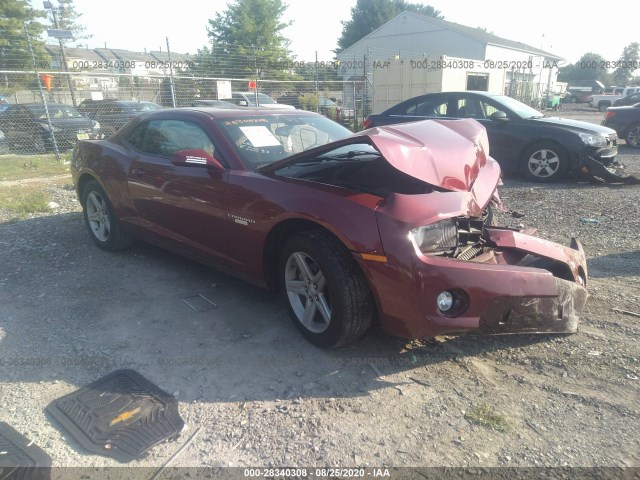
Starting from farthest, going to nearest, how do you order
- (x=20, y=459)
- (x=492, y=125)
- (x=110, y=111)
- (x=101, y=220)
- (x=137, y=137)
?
(x=110, y=111)
(x=492, y=125)
(x=101, y=220)
(x=137, y=137)
(x=20, y=459)

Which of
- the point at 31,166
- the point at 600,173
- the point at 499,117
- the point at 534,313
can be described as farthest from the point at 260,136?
the point at 31,166

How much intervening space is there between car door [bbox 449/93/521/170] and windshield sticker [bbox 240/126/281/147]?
5.95 metres

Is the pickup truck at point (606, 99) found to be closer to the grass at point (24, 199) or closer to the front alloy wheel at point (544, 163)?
the front alloy wheel at point (544, 163)

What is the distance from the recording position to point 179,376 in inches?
117

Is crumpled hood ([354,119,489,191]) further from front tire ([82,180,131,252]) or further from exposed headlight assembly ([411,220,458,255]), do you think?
front tire ([82,180,131,252])

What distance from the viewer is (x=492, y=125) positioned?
8.82 meters

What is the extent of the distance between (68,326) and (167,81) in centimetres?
1327

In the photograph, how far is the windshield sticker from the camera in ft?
12.9

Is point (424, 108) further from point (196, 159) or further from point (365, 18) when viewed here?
point (365, 18)

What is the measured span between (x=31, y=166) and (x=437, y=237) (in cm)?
1137

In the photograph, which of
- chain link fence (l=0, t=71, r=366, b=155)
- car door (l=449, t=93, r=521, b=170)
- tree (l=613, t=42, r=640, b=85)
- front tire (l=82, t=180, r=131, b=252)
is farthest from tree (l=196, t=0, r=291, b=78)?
tree (l=613, t=42, r=640, b=85)

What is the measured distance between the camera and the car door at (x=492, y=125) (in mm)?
8656

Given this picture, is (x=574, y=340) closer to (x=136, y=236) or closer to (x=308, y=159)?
(x=308, y=159)

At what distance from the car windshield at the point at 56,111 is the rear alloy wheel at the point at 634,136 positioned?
50.4 feet
